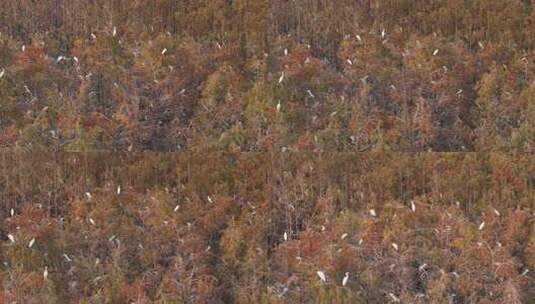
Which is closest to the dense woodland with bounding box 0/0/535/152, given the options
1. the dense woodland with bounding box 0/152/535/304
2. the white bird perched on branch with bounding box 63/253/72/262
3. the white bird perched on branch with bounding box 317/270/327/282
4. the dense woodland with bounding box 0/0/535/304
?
the dense woodland with bounding box 0/0/535/304

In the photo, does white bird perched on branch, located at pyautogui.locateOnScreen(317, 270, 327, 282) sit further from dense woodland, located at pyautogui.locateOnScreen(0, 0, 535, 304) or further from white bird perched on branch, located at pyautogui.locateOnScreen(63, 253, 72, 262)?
white bird perched on branch, located at pyautogui.locateOnScreen(63, 253, 72, 262)

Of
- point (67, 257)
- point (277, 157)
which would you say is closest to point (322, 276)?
point (277, 157)

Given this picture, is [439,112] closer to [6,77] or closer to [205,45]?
[205,45]

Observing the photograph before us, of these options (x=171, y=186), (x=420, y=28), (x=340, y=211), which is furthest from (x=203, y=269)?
(x=420, y=28)

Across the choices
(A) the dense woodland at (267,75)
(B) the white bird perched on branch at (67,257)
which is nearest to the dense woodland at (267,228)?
(B) the white bird perched on branch at (67,257)

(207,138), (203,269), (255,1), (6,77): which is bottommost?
(203,269)

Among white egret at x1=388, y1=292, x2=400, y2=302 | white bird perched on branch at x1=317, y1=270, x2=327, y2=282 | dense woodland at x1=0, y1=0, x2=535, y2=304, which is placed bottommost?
white egret at x1=388, y1=292, x2=400, y2=302
